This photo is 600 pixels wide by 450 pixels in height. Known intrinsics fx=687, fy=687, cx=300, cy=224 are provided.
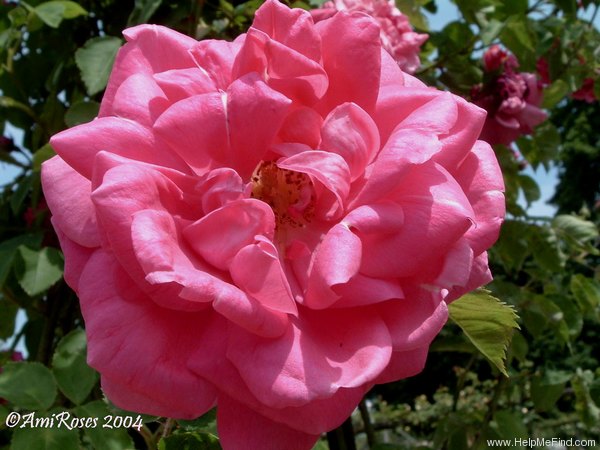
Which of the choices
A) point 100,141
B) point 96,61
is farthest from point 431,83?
point 100,141

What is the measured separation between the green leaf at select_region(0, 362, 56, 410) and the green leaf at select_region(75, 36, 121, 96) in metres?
0.55

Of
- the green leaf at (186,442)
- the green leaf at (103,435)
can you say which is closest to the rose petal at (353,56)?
the green leaf at (186,442)

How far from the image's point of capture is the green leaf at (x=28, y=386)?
0.95 m

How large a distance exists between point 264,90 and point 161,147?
0.12 meters

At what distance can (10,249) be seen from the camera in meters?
1.42

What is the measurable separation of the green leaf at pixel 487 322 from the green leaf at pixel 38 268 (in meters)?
0.88

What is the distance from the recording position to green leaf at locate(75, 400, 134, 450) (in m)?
0.92

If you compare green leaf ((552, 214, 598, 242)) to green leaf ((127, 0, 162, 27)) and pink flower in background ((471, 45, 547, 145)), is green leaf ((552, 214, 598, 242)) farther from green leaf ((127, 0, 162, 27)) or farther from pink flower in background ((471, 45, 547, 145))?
green leaf ((127, 0, 162, 27))

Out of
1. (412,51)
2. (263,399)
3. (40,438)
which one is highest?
(263,399)

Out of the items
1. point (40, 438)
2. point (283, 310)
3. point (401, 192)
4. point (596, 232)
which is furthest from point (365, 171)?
point (596, 232)

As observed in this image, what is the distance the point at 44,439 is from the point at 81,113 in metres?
0.66

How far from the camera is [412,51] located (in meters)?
1.43

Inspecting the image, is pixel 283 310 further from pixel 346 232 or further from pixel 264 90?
pixel 264 90

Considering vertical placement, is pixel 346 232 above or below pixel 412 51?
above
